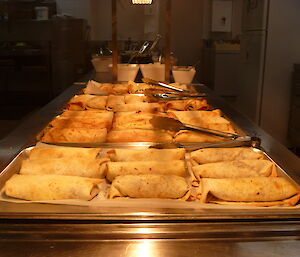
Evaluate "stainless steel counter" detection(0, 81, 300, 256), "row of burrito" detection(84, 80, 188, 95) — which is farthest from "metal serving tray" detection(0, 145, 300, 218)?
"row of burrito" detection(84, 80, 188, 95)

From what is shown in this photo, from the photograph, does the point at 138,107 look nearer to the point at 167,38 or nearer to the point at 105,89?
the point at 105,89

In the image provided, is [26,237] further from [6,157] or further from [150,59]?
[150,59]

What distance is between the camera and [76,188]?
829 mm

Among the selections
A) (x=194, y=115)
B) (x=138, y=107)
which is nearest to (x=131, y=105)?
(x=138, y=107)

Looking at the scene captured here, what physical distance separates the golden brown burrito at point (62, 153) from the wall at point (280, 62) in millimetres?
2937

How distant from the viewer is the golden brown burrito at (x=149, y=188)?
83cm

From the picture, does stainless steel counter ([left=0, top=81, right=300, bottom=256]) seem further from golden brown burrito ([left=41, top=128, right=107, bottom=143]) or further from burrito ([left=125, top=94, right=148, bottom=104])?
burrito ([left=125, top=94, right=148, bottom=104])

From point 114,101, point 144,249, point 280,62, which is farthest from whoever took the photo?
point 280,62

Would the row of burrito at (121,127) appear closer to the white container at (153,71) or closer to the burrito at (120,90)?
the burrito at (120,90)

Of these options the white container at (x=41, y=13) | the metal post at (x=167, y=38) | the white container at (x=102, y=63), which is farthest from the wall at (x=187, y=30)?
the metal post at (x=167, y=38)

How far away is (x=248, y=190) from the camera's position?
82 centimetres

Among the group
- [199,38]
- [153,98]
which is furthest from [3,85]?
[153,98]

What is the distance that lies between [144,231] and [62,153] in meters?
0.43

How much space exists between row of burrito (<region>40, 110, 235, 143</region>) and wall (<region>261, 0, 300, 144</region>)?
7.73ft
